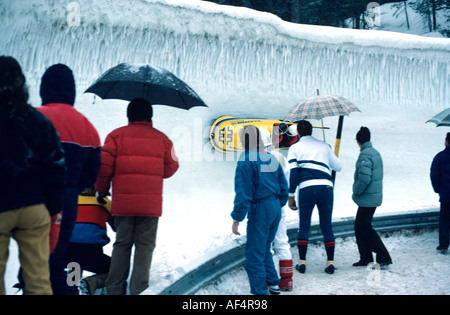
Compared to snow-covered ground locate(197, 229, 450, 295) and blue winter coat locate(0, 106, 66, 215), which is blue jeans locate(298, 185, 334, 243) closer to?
snow-covered ground locate(197, 229, 450, 295)

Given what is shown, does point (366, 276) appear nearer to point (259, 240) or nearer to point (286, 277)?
point (286, 277)

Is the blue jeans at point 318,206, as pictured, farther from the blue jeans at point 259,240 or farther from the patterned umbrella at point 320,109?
the patterned umbrella at point 320,109

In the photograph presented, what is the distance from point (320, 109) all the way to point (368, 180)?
80 centimetres

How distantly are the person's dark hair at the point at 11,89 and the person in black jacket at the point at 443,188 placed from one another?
13.0ft

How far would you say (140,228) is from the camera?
304cm

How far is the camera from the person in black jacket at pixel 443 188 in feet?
15.1

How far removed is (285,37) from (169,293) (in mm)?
4293

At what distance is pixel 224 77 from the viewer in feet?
19.6

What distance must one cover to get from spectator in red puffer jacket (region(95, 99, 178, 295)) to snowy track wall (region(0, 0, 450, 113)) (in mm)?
2230

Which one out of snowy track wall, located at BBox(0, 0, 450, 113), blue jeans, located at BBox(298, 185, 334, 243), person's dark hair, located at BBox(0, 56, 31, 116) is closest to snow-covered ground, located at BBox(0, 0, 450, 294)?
snowy track wall, located at BBox(0, 0, 450, 113)

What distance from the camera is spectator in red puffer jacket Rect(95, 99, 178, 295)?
2975 millimetres

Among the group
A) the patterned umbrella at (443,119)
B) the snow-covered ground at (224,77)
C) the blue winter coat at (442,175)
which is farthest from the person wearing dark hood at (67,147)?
the patterned umbrella at (443,119)

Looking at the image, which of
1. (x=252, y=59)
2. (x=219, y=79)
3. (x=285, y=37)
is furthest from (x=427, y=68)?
(x=219, y=79)

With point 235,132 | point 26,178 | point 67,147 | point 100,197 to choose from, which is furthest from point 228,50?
point 26,178
